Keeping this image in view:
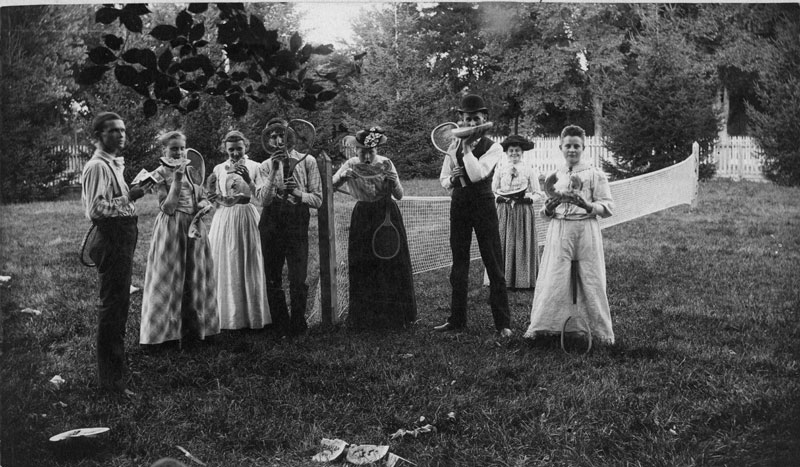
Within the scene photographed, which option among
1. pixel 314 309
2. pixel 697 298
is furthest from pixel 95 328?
pixel 697 298

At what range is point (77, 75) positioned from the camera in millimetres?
3422

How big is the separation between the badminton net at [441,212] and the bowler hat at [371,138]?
1.44ft

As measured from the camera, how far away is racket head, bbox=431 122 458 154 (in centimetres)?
383

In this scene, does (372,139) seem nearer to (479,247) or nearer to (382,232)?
(382,232)

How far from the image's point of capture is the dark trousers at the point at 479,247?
4.05 m

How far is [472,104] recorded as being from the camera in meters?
3.78

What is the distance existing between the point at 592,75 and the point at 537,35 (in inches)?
14.3

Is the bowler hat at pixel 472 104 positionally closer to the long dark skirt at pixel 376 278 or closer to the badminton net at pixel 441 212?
the badminton net at pixel 441 212

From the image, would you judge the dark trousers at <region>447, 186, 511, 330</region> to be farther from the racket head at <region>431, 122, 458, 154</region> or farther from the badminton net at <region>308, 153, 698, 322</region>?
the racket head at <region>431, 122, 458, 154</region>

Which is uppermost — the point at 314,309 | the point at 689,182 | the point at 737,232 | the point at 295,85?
the point at 295,85

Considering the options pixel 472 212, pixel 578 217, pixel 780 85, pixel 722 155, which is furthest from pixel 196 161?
pixel 780 85

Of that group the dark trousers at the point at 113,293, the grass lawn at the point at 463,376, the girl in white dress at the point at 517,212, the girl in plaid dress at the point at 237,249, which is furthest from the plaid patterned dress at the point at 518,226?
the dark trousers at the point at 113,293

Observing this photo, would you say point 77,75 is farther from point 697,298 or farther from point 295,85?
point 697,298

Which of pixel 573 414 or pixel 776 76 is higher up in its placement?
pixel 776 76
